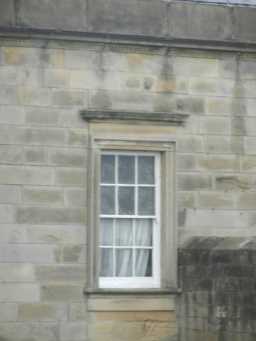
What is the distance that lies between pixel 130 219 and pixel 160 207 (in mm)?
471

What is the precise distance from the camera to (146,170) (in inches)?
533

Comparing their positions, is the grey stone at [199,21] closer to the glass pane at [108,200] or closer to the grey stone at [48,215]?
the glass pane at [108,200]

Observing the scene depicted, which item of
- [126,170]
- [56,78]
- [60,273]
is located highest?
[56,78]

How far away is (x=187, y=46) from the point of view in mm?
13461

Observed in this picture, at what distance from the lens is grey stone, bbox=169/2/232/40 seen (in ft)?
44.3

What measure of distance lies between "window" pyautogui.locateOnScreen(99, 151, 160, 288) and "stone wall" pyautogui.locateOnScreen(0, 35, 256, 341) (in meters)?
0.42

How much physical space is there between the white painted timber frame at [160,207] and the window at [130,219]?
108 mm

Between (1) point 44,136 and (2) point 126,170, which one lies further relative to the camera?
(2) point 126,170

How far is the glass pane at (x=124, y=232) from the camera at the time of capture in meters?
13.4

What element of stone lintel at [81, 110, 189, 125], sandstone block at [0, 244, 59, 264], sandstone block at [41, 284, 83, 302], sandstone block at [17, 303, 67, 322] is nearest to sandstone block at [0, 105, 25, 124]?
stone lintel at [81, 110, 189, 125]

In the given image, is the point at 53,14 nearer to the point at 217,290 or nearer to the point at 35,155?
the point at 35,155

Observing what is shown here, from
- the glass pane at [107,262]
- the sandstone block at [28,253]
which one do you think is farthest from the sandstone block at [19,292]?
the glass pane at [107,262]

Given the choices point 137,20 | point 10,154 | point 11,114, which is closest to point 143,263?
point 10,154

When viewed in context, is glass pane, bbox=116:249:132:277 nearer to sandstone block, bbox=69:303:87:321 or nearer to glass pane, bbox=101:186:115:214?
glass pane, bbox=101:186:115:214
